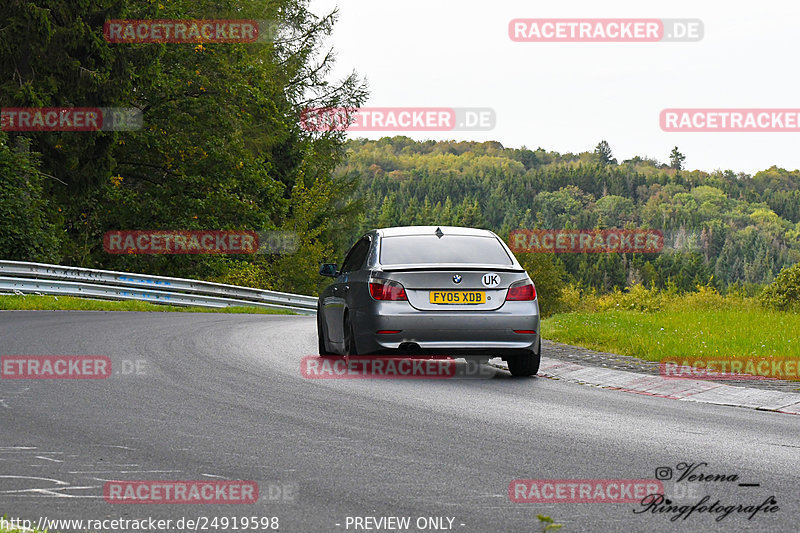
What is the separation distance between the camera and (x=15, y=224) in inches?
1096

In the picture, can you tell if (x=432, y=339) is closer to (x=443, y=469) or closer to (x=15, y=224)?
(x=443, y=469)

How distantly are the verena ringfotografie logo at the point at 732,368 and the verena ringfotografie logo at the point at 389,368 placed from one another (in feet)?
7.03

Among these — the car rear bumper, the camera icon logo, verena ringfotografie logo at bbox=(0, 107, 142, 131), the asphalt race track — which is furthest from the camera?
verena ringfotografie logo at bbox=(0, 107, 142, 131)

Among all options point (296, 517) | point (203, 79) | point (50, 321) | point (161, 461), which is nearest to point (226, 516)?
point (296, 517)

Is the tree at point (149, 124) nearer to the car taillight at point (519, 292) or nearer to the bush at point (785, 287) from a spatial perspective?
the car taillight at point (519, 292)

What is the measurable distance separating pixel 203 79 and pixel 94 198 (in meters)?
5.95

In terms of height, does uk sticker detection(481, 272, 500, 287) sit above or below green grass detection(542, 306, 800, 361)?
above

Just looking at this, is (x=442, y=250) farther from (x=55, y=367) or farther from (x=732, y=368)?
(x=55, y=367)

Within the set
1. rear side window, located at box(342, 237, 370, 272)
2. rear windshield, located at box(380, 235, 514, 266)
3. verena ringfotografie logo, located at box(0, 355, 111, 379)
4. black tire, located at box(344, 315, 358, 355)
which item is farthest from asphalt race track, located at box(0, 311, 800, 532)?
rear side window, located at box(342, 237, 370, 272)

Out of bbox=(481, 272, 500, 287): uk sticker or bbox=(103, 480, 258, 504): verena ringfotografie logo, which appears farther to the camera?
bbox=(481, 272, 500, 287): uk sticker

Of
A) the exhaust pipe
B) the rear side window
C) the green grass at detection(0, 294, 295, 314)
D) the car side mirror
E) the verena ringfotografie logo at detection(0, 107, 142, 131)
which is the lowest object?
the exhaust pipe

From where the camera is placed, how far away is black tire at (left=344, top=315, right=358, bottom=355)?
11.2 meters

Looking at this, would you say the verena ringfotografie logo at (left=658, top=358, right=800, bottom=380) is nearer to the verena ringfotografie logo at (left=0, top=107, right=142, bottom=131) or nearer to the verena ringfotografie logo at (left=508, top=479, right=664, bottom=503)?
the verena ringfotografie logo at (left=508, top=479, right=664, bottom=503)

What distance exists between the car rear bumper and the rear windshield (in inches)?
28.6
